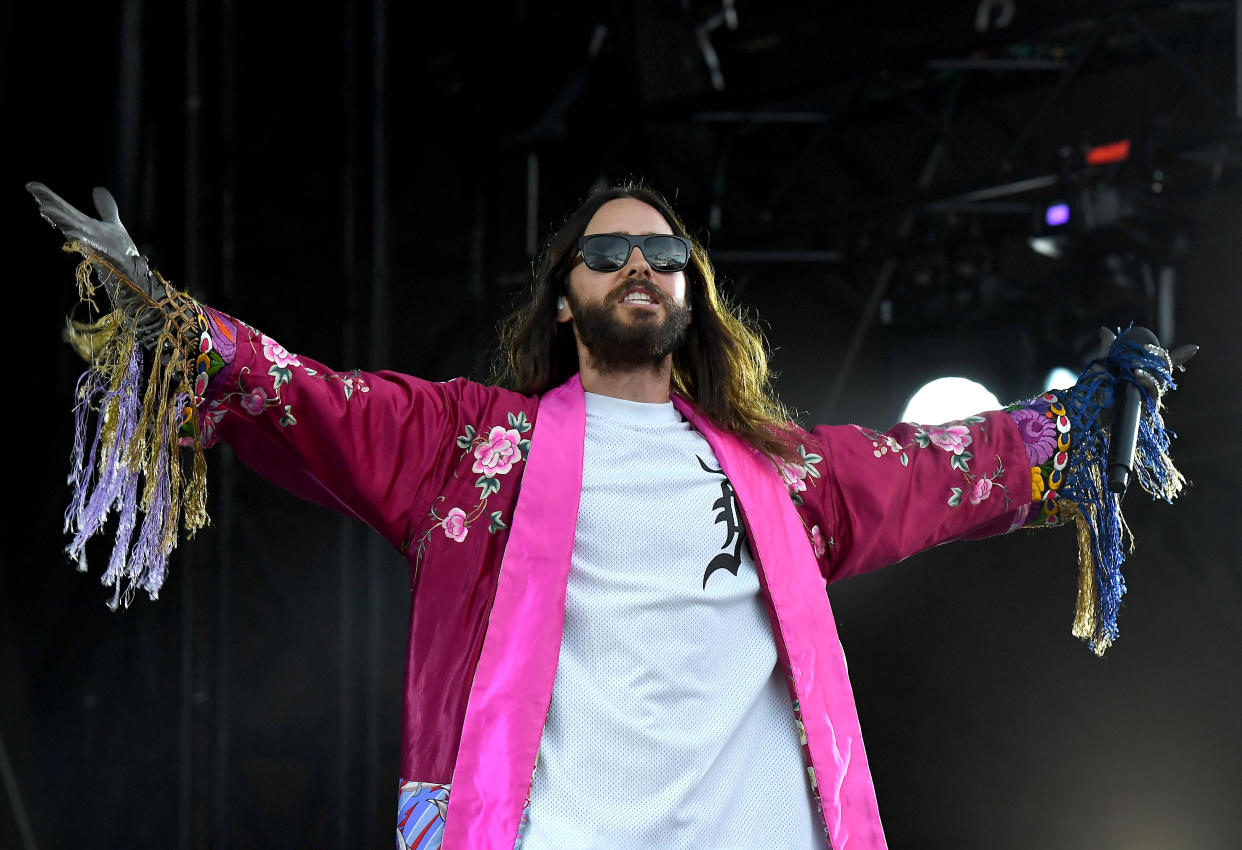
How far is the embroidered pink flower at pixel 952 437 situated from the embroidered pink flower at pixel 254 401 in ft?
3.45

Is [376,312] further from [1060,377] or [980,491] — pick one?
[980,491]

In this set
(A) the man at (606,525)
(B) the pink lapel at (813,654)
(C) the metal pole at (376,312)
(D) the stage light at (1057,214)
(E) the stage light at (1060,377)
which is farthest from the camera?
(C) the metal pole at (376,312)

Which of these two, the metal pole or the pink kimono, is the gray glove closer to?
the pink kimono

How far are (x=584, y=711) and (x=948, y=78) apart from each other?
10.3 feet

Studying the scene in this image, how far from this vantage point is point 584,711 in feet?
5.25

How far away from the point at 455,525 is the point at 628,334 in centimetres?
43

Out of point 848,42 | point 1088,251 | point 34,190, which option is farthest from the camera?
point 848,42

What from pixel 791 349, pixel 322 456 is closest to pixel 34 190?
pixel 322 456

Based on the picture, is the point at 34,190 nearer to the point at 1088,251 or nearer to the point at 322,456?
the point at 322,456

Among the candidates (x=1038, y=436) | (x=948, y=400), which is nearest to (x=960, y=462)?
(x=1038, y=436)

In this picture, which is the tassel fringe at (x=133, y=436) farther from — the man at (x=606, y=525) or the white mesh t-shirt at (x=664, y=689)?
the white mesh t-shirt at (x=664, y=689)

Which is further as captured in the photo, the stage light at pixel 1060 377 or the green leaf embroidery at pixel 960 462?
the stage light at pixel 1060 377

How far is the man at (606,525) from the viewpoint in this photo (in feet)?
5.09

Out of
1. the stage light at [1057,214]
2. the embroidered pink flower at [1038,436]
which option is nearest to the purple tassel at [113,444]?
the embroidered pink flower at [1038,436]
